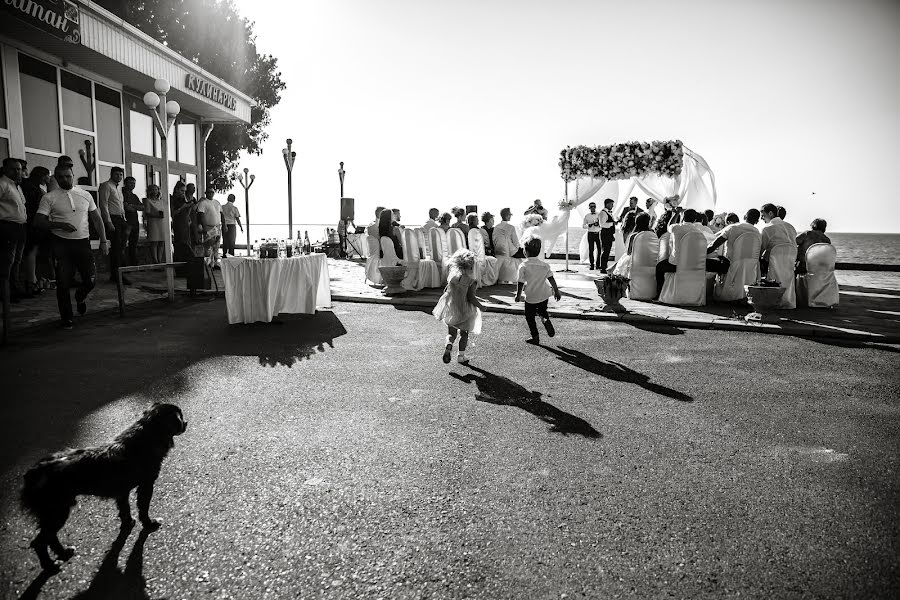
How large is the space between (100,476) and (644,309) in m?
8.96

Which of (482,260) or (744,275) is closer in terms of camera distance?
(744,275)

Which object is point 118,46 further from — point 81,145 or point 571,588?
point 571,588

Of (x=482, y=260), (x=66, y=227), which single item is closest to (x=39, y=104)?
(x=66, y=227)

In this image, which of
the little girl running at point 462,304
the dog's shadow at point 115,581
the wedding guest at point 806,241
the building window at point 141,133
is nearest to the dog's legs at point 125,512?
the dog's shadow at point 115,581

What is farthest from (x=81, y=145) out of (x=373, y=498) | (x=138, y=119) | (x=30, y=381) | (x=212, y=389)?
(x=373, y=498)

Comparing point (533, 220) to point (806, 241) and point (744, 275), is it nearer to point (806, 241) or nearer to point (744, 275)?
point (744, 275)

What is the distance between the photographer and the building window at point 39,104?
11.5 meters

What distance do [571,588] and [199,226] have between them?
1286 centimetres

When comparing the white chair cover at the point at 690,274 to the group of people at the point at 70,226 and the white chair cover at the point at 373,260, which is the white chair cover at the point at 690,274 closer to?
the white chair cover at the point at 373,260

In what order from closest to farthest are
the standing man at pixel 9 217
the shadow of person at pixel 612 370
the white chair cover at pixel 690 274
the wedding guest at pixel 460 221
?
1. the shadow of person at pixel 612 370
2. the standing man at pixel 9 217
3. the white chair cover at pixel 690 274
4. the wedding guest at pixel 460 221

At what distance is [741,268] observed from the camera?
34.3 feet

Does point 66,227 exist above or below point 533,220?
below

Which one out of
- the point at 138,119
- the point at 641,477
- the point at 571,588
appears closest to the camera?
the point at 571,588

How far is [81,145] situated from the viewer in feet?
42.9
